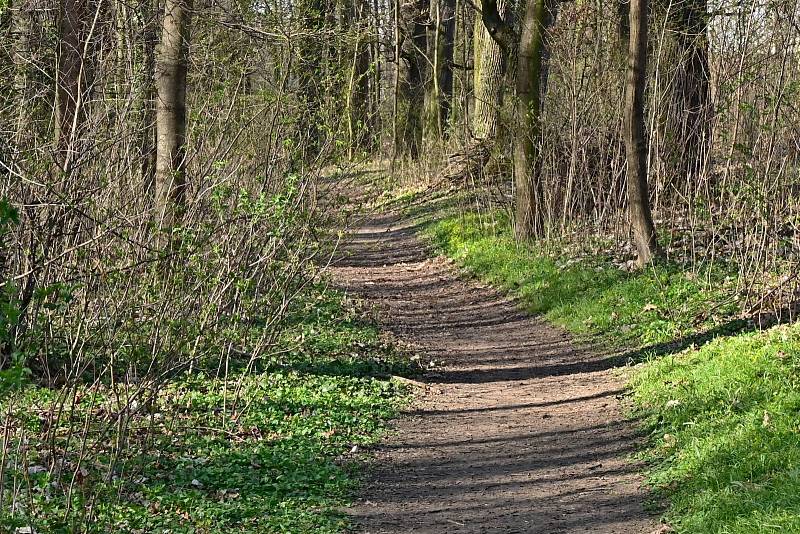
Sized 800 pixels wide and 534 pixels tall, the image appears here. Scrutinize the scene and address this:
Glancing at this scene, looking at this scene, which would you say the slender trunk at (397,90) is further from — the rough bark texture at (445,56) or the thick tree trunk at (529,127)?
the thick tree trunk at (529,127)

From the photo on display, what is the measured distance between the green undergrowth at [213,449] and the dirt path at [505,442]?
39 cm

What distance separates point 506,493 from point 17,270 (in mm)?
3906

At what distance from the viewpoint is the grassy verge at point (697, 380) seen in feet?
18.2

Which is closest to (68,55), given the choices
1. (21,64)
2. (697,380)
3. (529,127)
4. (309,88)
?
(21,64)

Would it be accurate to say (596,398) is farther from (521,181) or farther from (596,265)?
(521,181)

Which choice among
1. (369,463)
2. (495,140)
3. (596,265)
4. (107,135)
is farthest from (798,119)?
(495,140)

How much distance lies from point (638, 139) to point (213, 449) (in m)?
6.92

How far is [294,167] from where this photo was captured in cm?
961

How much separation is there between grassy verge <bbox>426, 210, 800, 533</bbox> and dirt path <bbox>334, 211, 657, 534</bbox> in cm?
30

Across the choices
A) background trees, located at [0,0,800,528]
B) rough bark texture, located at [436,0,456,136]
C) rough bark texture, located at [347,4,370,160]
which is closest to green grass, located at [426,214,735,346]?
background trees, located at [0,0,800,528]

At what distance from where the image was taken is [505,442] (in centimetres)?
775

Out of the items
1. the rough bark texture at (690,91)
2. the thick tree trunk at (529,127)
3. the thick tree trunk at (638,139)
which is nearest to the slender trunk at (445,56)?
the thick tree trunk at (529,127)

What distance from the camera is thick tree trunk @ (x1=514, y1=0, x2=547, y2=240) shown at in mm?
14633

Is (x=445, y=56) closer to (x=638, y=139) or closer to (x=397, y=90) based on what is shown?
(x=397, y=90)
